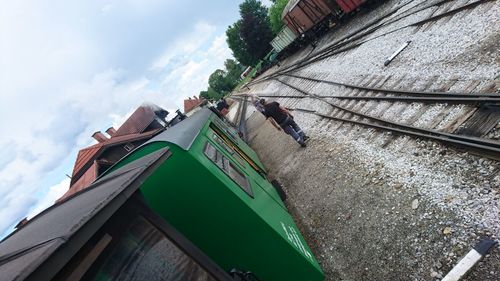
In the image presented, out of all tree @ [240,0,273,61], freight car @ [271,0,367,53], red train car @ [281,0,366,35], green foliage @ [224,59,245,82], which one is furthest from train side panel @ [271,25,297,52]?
green foliage @ [224,59,245,82]

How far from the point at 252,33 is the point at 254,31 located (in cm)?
42

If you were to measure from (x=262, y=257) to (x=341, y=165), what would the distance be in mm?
3781

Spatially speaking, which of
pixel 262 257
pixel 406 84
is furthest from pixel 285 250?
pixel 406 84

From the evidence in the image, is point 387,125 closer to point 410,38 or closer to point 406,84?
point 406,84

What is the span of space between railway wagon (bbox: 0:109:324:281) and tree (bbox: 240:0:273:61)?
153 feet

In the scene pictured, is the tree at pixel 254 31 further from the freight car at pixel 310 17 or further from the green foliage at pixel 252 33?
the freight car at pixel 310 17

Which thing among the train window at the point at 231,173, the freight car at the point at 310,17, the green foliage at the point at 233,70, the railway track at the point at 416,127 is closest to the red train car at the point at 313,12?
the freight car at the point at 310,17

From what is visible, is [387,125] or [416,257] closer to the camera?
[416,257]

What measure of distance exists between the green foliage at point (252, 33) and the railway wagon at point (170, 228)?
46708 mm

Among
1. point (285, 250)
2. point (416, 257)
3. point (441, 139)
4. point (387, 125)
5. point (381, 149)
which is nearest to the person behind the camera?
point (416, 257)

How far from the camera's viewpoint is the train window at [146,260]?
8.61ft

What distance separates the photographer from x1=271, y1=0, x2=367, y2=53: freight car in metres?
21.8

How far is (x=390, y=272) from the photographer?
14.9ft

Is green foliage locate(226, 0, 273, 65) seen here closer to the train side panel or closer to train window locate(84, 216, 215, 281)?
the train side panel
